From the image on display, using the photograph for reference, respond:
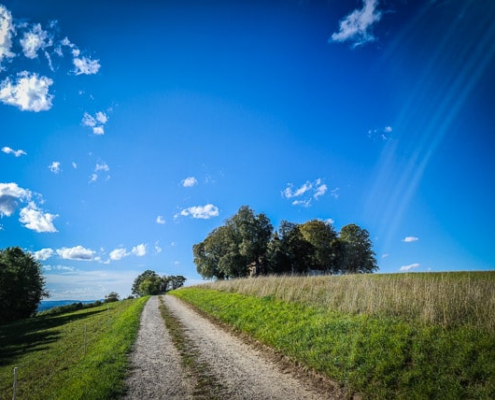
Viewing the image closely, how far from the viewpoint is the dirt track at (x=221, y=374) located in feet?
20.7

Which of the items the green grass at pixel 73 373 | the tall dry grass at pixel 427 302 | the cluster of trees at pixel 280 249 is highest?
the cluster of trees at pixel 280 249

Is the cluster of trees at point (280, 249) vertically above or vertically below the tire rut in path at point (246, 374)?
above

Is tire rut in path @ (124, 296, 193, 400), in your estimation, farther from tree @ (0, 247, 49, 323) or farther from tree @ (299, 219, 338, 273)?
tree @ (0, 247, 49, 323)

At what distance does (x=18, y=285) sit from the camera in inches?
1977

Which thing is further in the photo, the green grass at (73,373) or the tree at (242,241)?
the tree at (242,241)

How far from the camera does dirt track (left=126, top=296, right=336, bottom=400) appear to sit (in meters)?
6.29

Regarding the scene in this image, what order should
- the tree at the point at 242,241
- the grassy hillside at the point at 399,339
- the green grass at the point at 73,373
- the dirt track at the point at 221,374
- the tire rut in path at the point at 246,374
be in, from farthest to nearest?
the tree at the point at 242,241 < the green grass at the point at 73,373 < the dirt track at the point at 221,374 < the tire rut in path at the point at 246,374 < the grassy hillside at the point at 399,339

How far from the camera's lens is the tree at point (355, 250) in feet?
178

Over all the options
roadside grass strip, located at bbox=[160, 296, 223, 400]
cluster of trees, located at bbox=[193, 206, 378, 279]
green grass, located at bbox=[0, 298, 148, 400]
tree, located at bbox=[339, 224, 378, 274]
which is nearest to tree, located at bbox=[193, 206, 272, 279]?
cluster of trees, located at bbox=[193, 206, 378, 279]

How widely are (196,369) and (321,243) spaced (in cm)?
4867

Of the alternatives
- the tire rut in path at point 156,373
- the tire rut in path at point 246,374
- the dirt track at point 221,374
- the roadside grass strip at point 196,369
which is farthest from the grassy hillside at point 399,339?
the tire rut in path at point 156,373

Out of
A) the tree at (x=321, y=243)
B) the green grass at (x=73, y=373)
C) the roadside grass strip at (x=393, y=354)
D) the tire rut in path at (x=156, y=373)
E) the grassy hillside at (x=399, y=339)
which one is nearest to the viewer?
the roadside grass strip at (x=393, y=354)

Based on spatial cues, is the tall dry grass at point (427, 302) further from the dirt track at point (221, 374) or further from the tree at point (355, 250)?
the tree at point (355, 250)

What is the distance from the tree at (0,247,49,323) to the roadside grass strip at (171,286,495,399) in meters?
60.2
